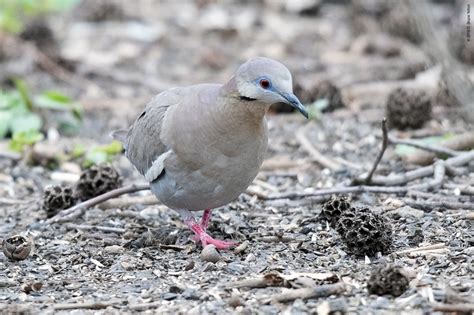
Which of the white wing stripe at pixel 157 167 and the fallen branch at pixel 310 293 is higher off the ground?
the white wing stripe at pixel 157 167

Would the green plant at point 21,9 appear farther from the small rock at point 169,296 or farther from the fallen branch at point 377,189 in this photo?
the small rock at point 169,296

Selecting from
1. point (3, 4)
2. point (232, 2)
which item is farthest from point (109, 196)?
point (232, 2)

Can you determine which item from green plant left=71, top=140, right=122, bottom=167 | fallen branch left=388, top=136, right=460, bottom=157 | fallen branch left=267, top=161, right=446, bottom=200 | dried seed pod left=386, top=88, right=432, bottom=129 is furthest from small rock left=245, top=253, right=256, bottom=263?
dried seed pod left=386, top=88, right=432, bottom=129

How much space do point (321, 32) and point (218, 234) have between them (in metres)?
5.55

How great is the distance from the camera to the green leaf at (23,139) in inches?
260

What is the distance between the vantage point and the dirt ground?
413cm

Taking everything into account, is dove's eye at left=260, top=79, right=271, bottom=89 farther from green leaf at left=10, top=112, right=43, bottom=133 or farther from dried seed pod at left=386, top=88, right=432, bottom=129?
green leaf at left=10, top=112, right=43, bottom=133

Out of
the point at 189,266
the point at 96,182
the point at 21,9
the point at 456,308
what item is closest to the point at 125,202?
the point at 96,182

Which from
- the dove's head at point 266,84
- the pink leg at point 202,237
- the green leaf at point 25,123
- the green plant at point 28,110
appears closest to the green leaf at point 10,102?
the green plant at point 28,110

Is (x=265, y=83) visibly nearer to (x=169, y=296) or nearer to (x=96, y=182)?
(x=169, y=296)

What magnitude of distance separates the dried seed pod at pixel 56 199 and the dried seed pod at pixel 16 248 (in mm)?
798

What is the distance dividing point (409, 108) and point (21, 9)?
496 centimetres

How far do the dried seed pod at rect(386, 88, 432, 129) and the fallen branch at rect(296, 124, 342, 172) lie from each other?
0.69 metres

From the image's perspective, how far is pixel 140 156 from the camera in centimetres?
522
